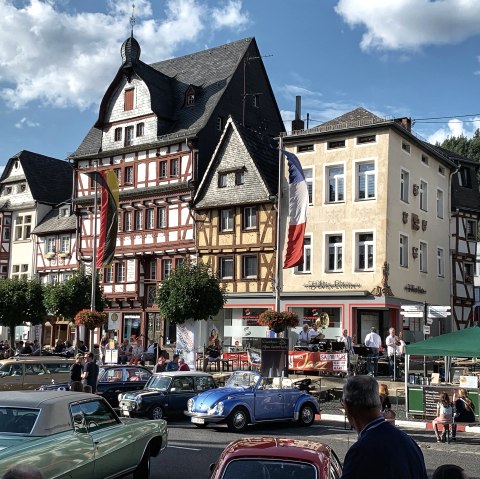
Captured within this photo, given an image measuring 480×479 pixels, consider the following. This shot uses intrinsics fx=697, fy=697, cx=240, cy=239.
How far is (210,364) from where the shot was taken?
28812 mm

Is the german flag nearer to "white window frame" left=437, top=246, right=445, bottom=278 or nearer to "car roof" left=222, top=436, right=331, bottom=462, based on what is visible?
"white window frame" left=437, top=246, right=445, bottom=278

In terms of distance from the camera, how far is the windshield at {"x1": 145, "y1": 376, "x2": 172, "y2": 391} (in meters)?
18.4

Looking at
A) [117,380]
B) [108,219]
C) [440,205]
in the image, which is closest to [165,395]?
[117,380]

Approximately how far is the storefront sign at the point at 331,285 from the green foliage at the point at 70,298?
11848 mm

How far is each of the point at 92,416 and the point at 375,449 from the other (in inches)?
244

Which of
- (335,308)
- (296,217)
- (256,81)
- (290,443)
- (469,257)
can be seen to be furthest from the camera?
(256,81)

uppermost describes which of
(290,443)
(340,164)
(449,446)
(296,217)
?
(340,164)

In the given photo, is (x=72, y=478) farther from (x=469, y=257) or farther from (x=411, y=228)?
(x=469, y=257)

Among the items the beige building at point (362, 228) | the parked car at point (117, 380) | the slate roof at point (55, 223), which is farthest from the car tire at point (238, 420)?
the slate roof at point (55, 223)

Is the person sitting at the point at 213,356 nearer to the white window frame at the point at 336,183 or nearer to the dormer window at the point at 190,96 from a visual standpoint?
the white window frame at the point at 336,183

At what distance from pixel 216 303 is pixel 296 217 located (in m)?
7.91

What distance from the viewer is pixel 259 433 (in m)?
16.5

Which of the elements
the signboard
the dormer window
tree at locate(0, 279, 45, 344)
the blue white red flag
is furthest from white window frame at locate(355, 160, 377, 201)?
tree at locate(0, 279, 45, 344)

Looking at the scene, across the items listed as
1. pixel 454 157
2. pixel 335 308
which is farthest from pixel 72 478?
pixel 454 157
